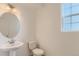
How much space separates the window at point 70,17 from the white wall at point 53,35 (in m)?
0.05

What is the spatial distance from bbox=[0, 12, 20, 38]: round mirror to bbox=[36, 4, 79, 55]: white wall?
9.5 inches

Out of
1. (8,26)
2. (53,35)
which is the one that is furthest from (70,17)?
(8,26)

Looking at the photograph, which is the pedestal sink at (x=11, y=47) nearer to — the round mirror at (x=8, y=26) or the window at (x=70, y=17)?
the round mirror at (x=8, y=26)

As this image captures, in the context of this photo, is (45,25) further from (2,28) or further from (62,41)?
(2,28)

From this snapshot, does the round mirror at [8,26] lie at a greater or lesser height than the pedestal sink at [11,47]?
greater

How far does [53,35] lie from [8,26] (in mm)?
500

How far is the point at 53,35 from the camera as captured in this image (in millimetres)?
1529

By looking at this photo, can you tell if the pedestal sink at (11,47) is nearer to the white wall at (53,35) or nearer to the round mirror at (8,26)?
the round mirror at (8,26)

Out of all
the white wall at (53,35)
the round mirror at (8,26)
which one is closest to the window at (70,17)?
the white wall at (53,35)

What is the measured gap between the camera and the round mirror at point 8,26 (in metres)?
1.54

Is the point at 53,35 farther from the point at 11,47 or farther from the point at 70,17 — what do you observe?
the point at 11,47

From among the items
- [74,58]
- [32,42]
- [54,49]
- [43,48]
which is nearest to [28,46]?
[32,42]

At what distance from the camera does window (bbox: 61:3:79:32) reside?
1529 mm

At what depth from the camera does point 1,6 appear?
1.54 metres
